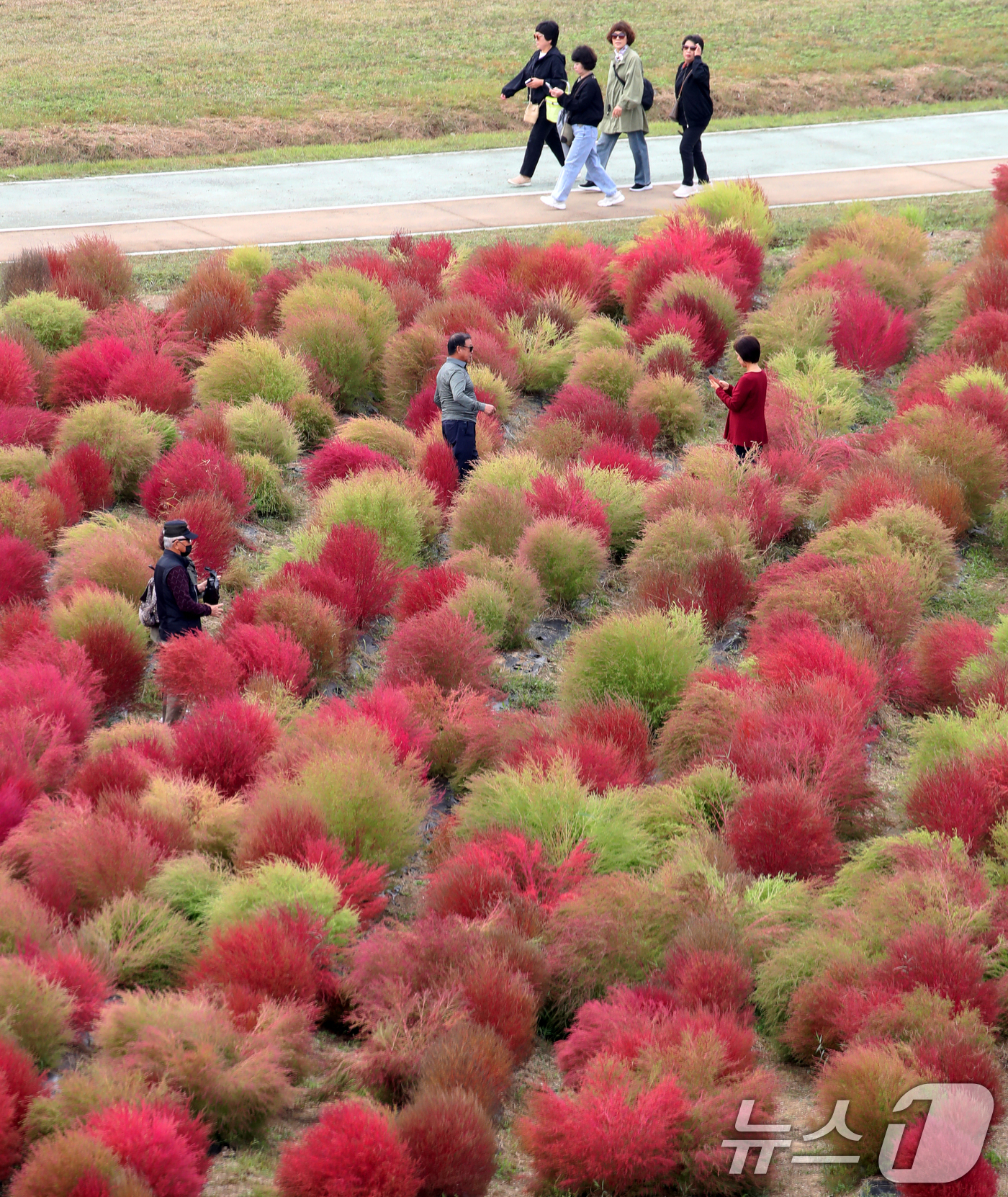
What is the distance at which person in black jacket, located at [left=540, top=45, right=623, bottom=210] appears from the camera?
16.2 metres

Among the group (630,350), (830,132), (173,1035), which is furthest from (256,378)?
(830,132)

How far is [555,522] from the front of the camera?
9.48 m

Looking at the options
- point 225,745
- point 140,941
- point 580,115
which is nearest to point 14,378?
point 225,745

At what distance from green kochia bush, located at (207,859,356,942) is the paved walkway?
10935 millimetres

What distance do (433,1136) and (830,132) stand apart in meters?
19.8

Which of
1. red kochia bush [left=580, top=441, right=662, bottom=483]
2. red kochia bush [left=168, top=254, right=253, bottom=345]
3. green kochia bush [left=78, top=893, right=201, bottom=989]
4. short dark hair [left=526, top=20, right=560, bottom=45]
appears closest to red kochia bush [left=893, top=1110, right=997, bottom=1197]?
green kochia bush [left=78, top=893, right=201, bottom=989]

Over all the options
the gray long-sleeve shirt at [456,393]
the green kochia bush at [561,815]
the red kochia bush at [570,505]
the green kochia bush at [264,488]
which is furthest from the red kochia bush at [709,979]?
the green kochia bush at [264,488]

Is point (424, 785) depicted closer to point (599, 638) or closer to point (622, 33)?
point (599, 638)

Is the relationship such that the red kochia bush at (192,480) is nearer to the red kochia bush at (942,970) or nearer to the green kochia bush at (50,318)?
the green kochia bush at (50,318)

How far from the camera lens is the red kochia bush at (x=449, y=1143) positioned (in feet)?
15.3

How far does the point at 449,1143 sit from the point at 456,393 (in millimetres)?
6670

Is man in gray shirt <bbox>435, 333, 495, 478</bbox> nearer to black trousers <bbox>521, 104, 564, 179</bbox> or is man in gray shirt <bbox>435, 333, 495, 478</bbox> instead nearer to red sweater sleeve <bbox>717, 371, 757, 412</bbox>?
red sweater sleeve <bbox>717, 371, 757, 412</bbox>

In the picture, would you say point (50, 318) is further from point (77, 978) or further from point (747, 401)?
point (77, 978)

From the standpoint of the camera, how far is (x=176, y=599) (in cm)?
779
